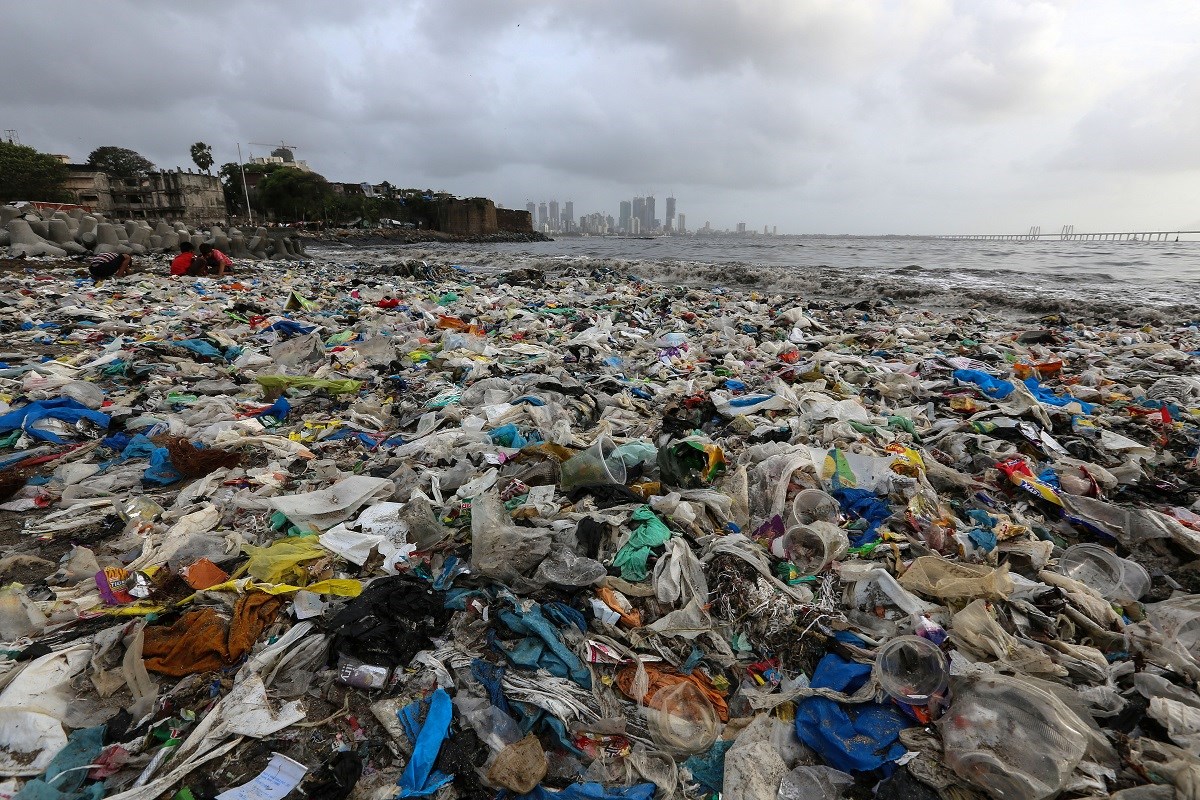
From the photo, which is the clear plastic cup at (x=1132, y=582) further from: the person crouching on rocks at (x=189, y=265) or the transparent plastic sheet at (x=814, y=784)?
the person crouching on rocks at (x=189, y=265)

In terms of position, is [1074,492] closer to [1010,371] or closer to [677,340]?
[1010,371]

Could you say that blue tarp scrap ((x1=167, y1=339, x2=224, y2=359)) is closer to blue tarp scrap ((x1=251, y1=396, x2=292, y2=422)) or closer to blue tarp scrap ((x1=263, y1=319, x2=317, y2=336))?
blue tarp scrap ((x1=263, y1=319, x2=317, y2=336))

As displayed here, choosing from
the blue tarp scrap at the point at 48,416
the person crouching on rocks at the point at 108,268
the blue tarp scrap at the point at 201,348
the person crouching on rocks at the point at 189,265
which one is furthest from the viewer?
the person crouching on rocks at the point at 189,265

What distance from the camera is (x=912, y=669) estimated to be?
6.42 feet

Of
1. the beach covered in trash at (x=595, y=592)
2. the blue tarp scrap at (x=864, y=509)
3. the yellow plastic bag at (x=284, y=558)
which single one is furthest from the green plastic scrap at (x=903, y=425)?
the yellow plastic bag at (x=284, y=558)

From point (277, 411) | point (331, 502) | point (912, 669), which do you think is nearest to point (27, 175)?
point (277, 411)

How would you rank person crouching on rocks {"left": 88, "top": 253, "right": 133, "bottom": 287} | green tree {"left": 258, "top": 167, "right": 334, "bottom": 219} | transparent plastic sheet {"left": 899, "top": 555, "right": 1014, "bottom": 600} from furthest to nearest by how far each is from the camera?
green tree {"left": 258, "top": 167, "right": 334, "bottom": 219}, person crouching on rocks {"left": 88, "top": 253, "right": 133, "bottom": 287}, transparent plastic sheet {"left": 899, "top": 555, "right": 1014, "bottom": 600}

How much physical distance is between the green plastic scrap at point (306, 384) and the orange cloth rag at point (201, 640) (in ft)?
10.7

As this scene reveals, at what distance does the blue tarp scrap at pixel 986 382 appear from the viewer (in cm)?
495

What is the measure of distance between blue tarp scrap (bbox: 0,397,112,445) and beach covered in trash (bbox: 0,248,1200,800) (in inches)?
1.0

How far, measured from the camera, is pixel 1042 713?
169 cm

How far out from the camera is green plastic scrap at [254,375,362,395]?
5.13 m

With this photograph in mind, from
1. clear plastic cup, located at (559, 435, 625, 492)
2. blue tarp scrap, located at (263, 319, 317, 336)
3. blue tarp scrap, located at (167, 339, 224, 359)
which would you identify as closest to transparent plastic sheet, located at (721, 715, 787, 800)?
clear plastic cup, located at (559, 435, 625, 492)

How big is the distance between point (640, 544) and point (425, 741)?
48.6 inches
